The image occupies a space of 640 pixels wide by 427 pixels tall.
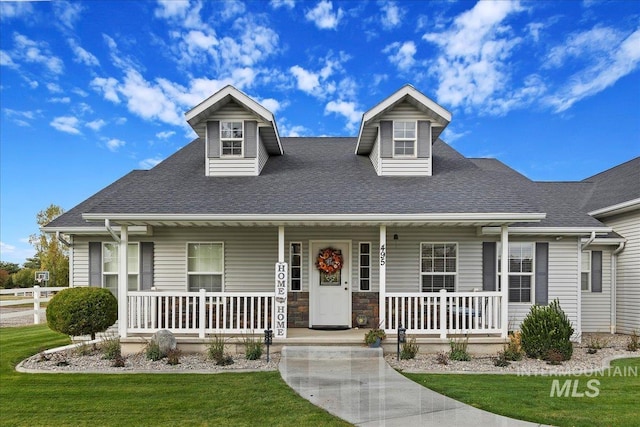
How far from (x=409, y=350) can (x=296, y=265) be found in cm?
357

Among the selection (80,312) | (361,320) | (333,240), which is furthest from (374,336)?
(80,312)

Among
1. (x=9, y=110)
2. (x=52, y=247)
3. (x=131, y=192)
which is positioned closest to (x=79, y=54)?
(x=9, y=110)

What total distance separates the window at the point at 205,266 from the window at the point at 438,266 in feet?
17.3

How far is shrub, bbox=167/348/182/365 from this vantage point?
25.3 ft

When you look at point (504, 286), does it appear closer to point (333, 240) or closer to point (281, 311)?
point (333, 240)

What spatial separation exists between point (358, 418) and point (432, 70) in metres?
13.7

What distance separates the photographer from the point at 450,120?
34.2ft

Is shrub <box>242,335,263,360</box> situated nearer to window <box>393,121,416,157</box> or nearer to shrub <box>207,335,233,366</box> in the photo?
shrub <box>207,335,233,366</box>

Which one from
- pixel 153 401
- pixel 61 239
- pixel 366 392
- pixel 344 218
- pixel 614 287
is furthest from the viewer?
pixel 614 287

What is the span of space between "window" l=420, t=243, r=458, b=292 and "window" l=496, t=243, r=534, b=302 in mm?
1629

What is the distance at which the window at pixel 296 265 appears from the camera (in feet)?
33.8

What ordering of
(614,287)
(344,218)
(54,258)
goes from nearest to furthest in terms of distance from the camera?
(344,218) → (614,287) → (54,258)

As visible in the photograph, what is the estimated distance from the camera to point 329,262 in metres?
10.1

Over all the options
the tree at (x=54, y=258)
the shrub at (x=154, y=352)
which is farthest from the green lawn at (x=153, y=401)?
the tree at (x=54, y=258)
